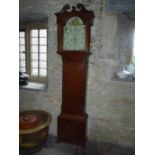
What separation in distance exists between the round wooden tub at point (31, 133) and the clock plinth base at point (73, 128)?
24 centimetres

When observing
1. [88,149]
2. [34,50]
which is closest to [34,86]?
[34,50]

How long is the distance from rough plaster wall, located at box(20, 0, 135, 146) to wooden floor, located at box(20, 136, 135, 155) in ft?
0.31

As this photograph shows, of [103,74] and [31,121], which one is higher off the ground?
[103,74]

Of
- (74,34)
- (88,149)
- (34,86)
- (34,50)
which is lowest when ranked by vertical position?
(88,149)

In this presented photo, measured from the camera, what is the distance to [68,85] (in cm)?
243

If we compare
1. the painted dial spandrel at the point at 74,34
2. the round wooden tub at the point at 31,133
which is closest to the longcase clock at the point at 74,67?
the painted dial spandrel at the point at 74,34

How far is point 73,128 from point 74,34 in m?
1.27

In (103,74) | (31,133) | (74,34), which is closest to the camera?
(31,133)

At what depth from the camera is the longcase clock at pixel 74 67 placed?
2295mm

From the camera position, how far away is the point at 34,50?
118 inches

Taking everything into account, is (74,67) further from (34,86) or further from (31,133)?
(31,133)

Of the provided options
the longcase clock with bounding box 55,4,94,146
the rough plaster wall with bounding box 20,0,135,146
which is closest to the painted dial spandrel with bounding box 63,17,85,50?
the longcase clock with bounding box 55,4,94,146

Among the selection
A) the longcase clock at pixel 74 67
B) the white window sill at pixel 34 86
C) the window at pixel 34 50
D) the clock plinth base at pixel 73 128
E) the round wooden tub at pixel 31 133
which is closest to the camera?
the round wooden tub at pixel 31 133

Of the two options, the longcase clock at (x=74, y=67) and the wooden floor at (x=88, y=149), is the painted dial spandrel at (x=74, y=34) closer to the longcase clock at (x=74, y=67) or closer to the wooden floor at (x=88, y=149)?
the longcase clock at (x=74, y=67)
